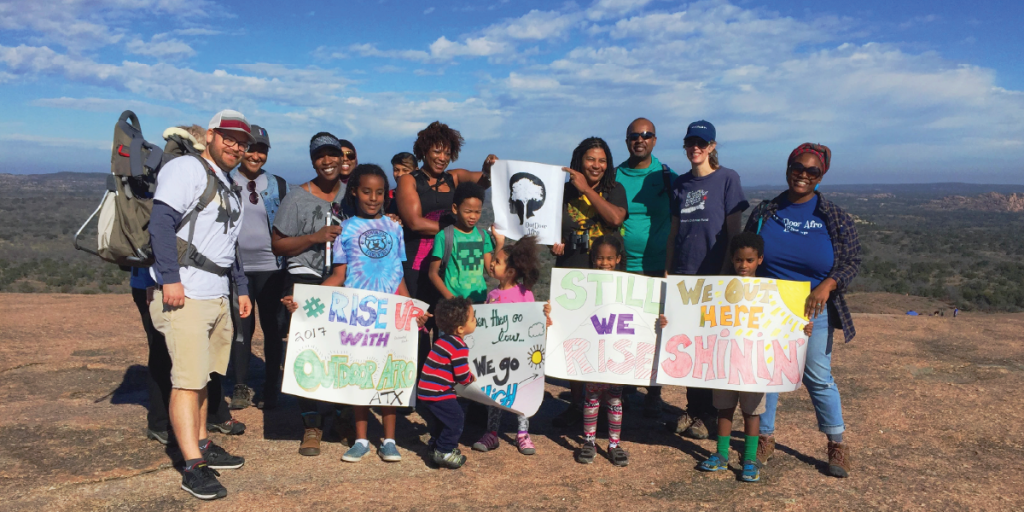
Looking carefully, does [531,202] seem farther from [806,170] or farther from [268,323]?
[268,323]

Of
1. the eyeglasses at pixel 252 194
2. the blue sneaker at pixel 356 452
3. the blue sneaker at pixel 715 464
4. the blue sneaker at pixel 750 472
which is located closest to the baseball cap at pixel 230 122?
the eyeglasses at pixel 252 194

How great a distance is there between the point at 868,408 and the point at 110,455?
6.72 metres

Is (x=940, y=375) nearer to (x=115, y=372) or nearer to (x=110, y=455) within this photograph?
(x=110, y=455)

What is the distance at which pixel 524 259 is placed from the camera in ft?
16.4

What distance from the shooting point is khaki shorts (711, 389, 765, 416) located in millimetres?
4680

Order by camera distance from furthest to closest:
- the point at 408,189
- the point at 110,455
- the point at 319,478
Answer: the point at 408,189, the point at 110,455, the point at 319,478

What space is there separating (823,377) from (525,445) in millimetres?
2253

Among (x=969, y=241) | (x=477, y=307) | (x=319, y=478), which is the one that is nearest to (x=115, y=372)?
(x=319, y=478)

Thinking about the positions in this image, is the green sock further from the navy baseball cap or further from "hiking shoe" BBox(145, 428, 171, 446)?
"hiking shoe" BBox(145, 428, 171, 446)

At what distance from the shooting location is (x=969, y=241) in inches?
1948

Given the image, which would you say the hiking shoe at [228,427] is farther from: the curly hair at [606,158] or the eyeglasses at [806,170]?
the eyeglasses at [806,170]

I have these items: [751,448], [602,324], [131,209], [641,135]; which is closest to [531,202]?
[641,135]

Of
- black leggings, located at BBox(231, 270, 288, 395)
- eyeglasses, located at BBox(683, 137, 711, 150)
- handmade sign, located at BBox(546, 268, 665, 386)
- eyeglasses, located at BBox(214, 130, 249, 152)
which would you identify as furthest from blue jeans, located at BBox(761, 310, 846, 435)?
black leggings, located at BBox(231, 270, 288, 395)

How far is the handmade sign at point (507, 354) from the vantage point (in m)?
4.94
